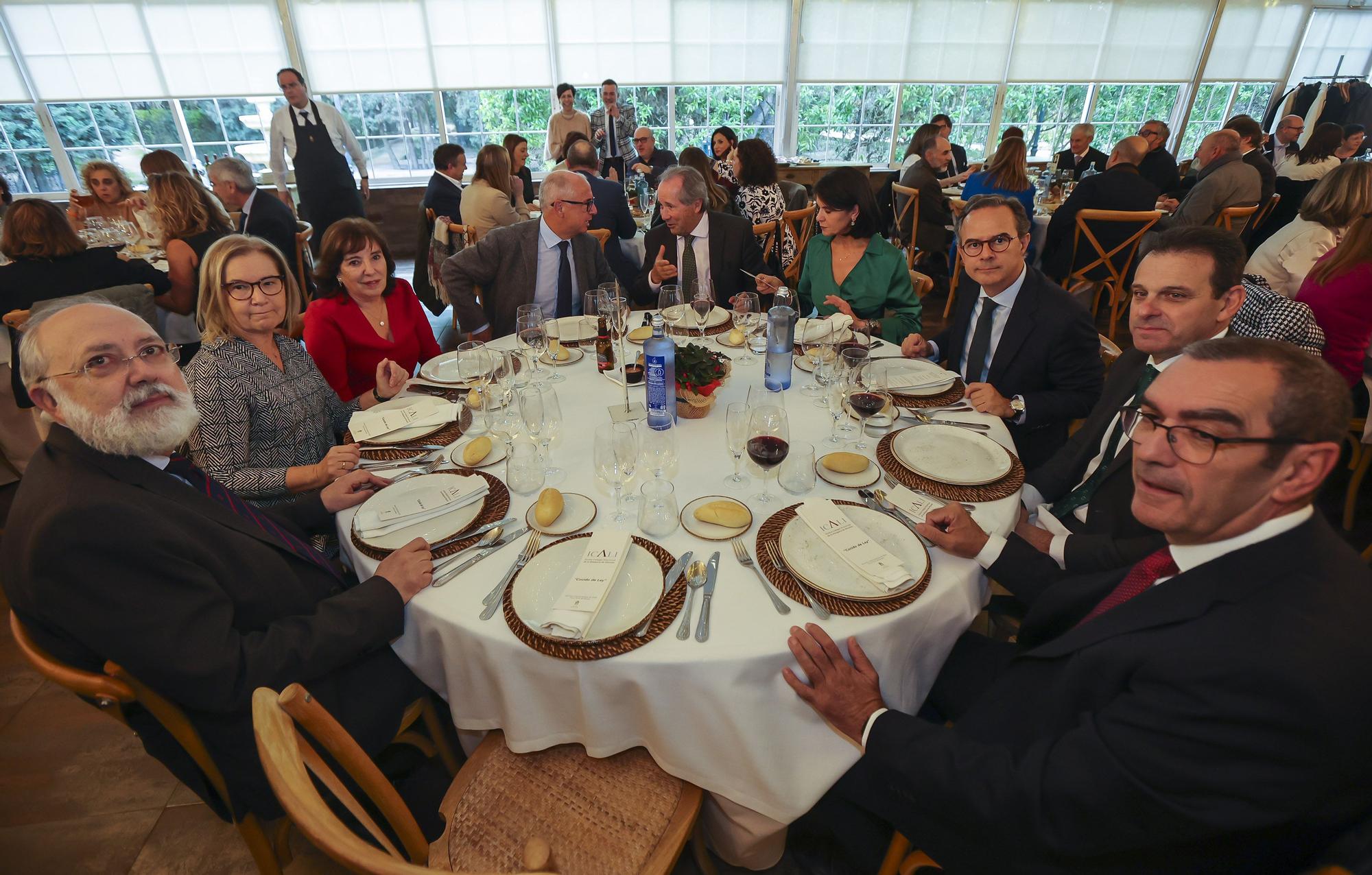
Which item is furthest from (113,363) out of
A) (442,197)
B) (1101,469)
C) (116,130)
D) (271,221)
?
(116,130)

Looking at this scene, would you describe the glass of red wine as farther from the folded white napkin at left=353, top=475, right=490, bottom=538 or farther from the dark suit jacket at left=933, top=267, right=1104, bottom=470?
the dark suit jacket at left=933, top=267, right=1104, bottom=470

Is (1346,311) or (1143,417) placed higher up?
(1143,417)

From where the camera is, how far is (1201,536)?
40.1 inches

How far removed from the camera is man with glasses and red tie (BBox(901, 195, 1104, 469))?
2.18 metres

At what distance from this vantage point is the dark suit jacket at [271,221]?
4371 millimetres

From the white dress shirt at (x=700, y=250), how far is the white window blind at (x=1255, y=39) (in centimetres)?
1156

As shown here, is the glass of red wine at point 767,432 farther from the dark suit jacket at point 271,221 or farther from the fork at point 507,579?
the dark suit jacket at point 271,221

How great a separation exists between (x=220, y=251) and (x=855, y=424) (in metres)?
2.07

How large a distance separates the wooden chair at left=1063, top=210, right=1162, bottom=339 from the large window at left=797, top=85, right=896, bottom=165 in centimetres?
562


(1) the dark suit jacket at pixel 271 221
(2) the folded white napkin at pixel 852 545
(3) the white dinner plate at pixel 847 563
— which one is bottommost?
(3) the white dinner plate at pixel 847 563

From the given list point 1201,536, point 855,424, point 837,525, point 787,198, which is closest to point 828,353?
point 855,424

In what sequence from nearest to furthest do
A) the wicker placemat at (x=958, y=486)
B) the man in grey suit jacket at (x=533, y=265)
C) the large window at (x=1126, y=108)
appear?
the wicker placemat at (x=958, y=486)
the man in grey suit jacket at (x=533, y=265)
the large window at (x=1126, y=108)

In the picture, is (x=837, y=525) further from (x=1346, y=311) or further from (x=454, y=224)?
(x=454, y=224)

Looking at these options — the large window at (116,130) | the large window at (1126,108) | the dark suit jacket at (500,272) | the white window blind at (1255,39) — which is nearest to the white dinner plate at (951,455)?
the dark suit jacket at (500,272)
